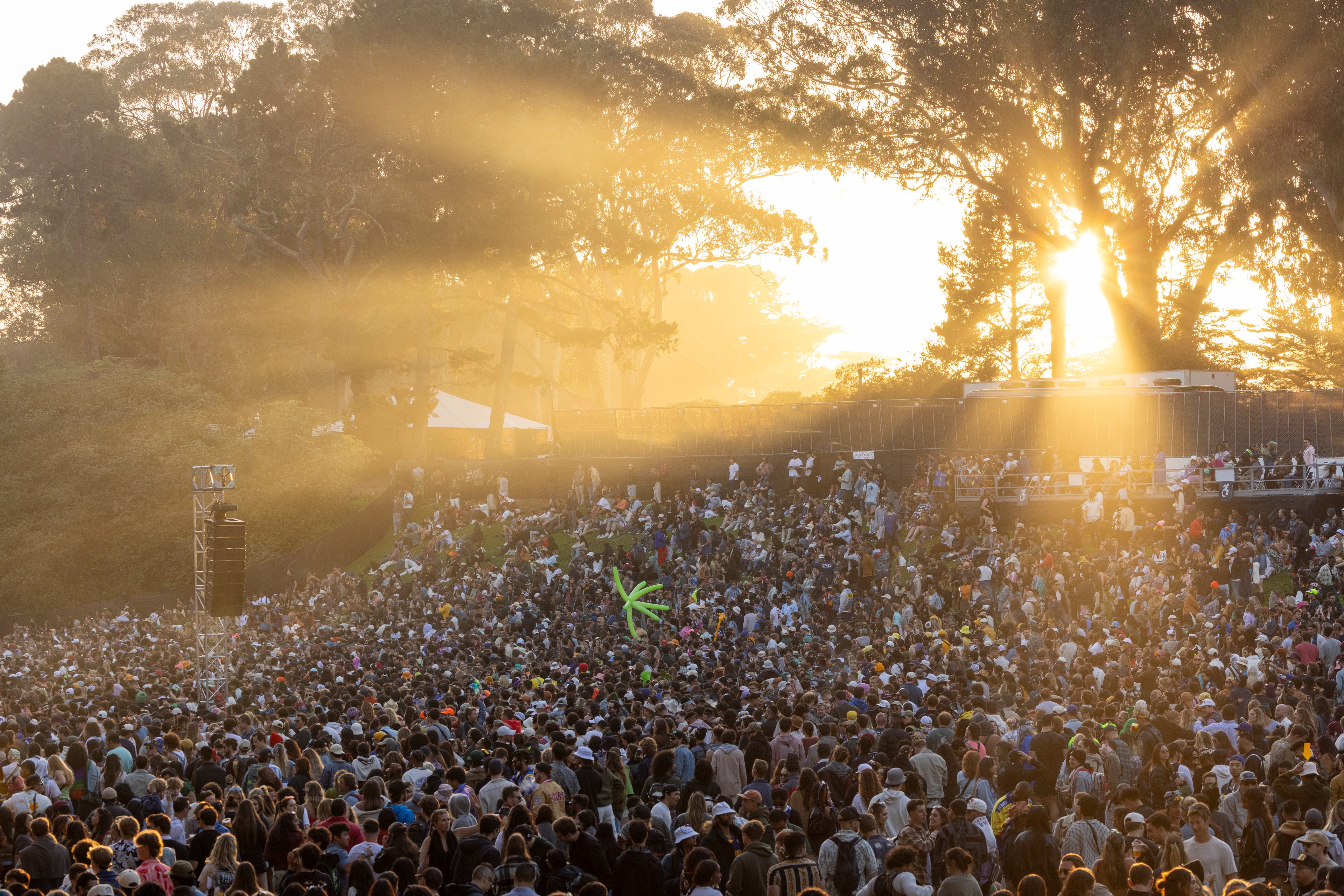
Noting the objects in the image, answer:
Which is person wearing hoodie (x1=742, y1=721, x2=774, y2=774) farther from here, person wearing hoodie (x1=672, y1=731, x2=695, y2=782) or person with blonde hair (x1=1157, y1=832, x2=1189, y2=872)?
person with blonde hair (x1=1157, y1=832, x2=1189, y2=872)

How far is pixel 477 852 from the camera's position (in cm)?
712

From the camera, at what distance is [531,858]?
286 inches

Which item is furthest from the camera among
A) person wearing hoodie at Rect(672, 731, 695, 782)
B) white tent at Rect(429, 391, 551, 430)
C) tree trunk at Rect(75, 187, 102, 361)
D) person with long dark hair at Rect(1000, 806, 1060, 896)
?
white tent at Rect(429, 391, 551, 430)

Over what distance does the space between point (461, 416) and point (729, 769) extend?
4000 cm

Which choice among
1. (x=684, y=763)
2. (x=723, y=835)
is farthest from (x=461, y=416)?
(x=723, y=835)

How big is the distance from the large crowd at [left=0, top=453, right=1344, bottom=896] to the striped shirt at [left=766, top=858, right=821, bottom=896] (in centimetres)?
3

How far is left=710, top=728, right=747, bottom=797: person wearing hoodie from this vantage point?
32.5 feet

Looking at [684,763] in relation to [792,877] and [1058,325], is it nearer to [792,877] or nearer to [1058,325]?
[792,877]

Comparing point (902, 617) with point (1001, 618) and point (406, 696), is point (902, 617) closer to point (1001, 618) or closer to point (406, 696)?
point (1001, 618)

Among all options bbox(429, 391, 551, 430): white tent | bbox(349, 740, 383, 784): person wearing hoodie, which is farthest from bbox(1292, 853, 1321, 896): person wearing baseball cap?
bbox(429, 391, 551, 430): white tent

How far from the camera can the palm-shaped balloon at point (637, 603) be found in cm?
2314

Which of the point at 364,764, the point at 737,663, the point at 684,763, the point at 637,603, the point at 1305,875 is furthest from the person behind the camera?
the point at 637,603

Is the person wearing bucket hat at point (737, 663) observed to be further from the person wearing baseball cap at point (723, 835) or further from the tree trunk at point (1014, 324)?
the tree trunk at point (1014, 324)

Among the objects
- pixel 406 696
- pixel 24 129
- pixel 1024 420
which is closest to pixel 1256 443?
pixel 1024 420
